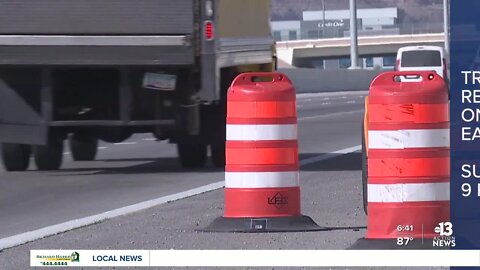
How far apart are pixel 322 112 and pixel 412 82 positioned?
2944cm

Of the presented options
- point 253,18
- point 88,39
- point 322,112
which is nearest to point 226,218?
point 88,39

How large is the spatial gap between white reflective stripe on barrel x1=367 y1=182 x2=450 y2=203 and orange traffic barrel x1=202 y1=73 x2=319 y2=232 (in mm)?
1422

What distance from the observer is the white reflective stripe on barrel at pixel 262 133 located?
1120 cm

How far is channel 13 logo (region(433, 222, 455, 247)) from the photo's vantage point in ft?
29.1

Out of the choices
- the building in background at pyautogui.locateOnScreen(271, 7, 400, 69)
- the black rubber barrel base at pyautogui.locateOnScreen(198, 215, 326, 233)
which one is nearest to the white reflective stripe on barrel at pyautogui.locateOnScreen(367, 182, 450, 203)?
the black rubber barrel base at pyautogui.locateOnScreen(198, 215, 326, 233)

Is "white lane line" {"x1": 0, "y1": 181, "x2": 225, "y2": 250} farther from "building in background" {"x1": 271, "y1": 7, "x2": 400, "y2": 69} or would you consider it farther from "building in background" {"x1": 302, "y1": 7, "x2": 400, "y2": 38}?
"building in background" {"x1": 302, "y1": 7, "x2": 400, "y2": 38}

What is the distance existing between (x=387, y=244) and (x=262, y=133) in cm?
196

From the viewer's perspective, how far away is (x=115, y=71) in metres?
18.1

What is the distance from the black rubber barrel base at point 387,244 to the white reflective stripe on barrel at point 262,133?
1697 millimetres

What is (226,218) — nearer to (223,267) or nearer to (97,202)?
(223,267)

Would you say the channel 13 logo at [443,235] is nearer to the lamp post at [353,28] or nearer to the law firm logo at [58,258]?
the law firm logo at [58,258]

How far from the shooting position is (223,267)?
30.5 ft

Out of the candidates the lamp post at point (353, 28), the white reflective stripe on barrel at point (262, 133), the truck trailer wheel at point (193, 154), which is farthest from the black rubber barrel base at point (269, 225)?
the lamp post at point (353, 28)

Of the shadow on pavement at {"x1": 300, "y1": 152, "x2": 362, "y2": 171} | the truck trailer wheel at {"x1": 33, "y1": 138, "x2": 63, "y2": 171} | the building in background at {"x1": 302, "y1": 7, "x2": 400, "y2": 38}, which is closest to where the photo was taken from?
the shadow on pavement at {"x1": 300, "y1": 152, "x2": 362, "y2": 171}
